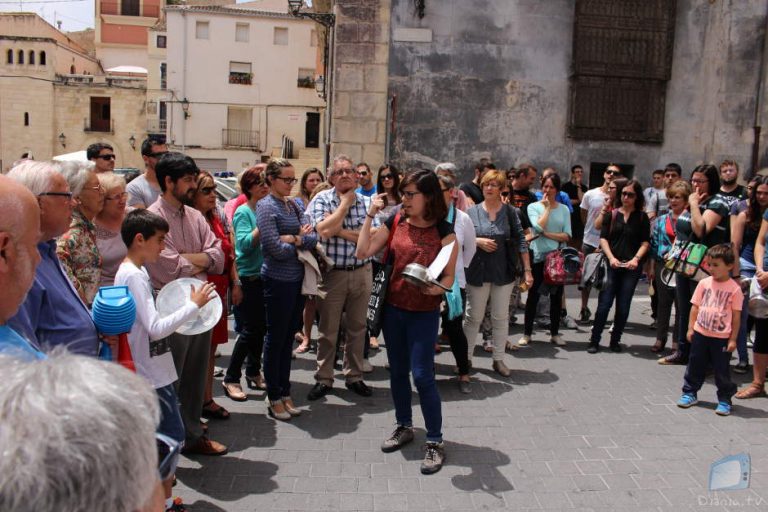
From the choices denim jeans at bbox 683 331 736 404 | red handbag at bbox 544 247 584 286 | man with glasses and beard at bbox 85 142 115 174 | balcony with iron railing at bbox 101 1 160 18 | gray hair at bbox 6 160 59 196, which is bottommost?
denim jeans at bbox 683 331 736 404

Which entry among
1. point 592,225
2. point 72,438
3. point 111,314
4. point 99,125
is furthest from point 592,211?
point 99,125

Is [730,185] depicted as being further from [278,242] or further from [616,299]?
[278,242]

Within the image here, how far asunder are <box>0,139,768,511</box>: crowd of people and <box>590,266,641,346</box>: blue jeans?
0.9 inches

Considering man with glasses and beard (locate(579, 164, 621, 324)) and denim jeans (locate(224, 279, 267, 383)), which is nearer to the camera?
denim jeans (locate(224, 279, 267, 383))

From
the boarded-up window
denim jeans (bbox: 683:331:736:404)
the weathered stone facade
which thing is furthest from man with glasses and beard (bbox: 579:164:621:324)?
the weathered stone facade

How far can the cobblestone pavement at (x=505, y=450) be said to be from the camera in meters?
4.06

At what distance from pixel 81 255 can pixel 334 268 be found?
2418mm

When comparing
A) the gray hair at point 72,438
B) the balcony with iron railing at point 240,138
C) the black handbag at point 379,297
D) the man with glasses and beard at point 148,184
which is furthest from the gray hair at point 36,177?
the balcony with iron railing at point 240,138

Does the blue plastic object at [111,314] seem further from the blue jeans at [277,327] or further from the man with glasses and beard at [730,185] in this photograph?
the man with glasses and beard at [730,185]

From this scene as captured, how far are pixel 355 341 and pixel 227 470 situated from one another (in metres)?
1.91

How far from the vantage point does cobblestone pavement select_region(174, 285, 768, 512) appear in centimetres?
406

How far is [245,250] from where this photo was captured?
18.9ft

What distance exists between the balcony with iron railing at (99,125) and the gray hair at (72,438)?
1849 inches

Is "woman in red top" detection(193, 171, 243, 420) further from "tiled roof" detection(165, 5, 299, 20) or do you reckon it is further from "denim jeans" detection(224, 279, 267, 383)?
"tiled roof" detection(165, 5, 299, 20)
